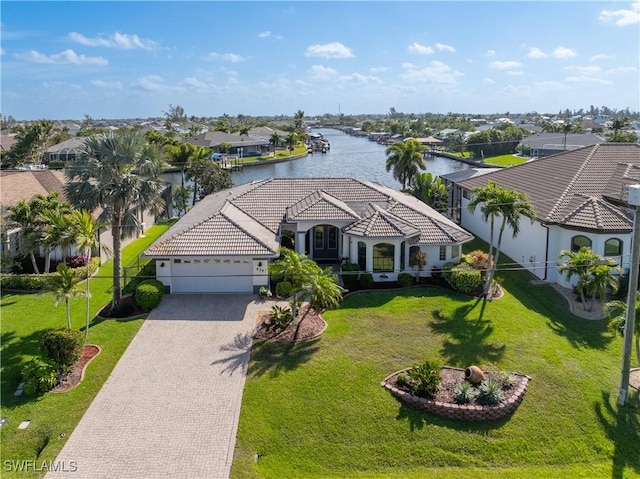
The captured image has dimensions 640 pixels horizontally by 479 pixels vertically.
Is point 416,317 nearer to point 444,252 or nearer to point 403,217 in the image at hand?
point 444,252

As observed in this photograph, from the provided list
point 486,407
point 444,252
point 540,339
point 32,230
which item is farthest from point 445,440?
point 32,230

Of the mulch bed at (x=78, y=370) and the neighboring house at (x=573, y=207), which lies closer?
the mulch bed at (x=78, y=370)

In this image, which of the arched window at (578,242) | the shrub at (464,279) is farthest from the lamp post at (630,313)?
the arched window at (578,242)

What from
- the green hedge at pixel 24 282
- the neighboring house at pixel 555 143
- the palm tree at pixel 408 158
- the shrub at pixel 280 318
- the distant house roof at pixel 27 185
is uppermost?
the neighboring house at pixel 555 143

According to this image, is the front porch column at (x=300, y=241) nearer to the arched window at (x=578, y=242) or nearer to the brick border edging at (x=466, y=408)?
the brick border edging at (x=466, y=408)

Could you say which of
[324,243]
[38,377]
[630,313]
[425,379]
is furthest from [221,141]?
[630,313]

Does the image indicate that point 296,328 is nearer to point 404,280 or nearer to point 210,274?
point 210,274

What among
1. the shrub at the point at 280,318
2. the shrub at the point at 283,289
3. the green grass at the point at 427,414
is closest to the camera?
the green grass at the point at 427,414
